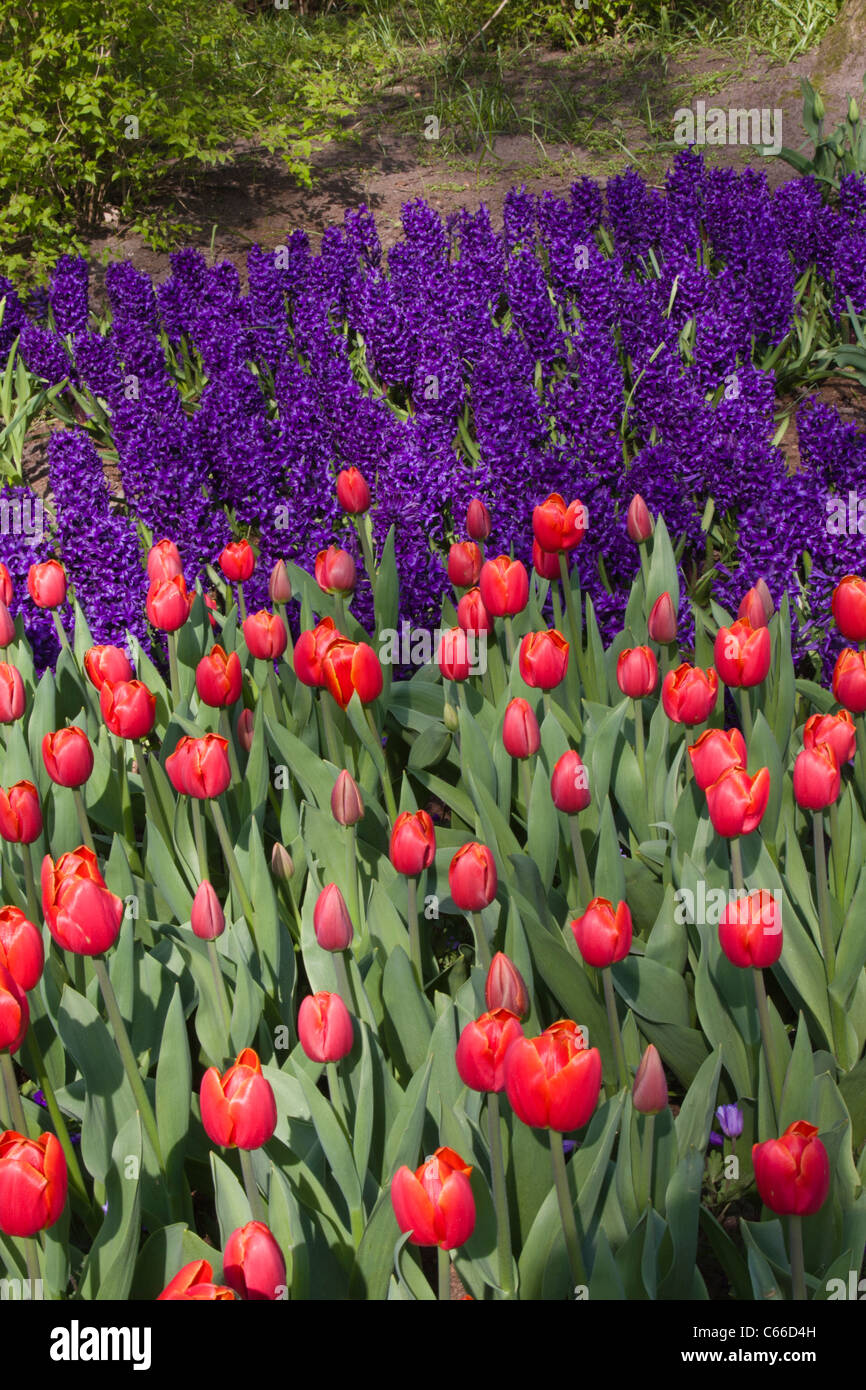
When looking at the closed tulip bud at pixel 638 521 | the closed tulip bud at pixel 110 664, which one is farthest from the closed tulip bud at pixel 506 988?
the closed tulip bud at pixel 638 521

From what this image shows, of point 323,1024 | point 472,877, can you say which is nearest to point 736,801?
point 472,877

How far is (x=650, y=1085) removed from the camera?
57.0 inches

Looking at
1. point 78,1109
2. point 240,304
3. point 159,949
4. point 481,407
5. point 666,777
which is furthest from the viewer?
point 240,304

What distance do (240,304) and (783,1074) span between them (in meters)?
3.50

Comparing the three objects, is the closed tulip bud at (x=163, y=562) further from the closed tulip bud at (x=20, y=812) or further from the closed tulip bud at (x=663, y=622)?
the closed tulip bud at (x=663, y=622)

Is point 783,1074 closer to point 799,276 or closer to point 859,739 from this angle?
point 859,739

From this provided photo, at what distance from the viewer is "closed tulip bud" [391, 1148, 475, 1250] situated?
1.18 m

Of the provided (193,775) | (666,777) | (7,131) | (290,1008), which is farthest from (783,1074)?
(7,131)

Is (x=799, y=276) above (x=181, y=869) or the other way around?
above

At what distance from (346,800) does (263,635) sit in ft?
2.00

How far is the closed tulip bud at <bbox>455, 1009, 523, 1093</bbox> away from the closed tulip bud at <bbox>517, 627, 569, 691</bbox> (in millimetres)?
827

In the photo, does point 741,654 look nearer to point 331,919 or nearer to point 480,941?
point 480,941

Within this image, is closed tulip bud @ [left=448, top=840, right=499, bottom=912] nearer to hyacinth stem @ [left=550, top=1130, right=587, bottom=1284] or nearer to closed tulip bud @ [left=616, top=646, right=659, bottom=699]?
hyacinth stem @ [left=550, top=1130, right=587, bottom=1284]

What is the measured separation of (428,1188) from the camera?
1.18m
